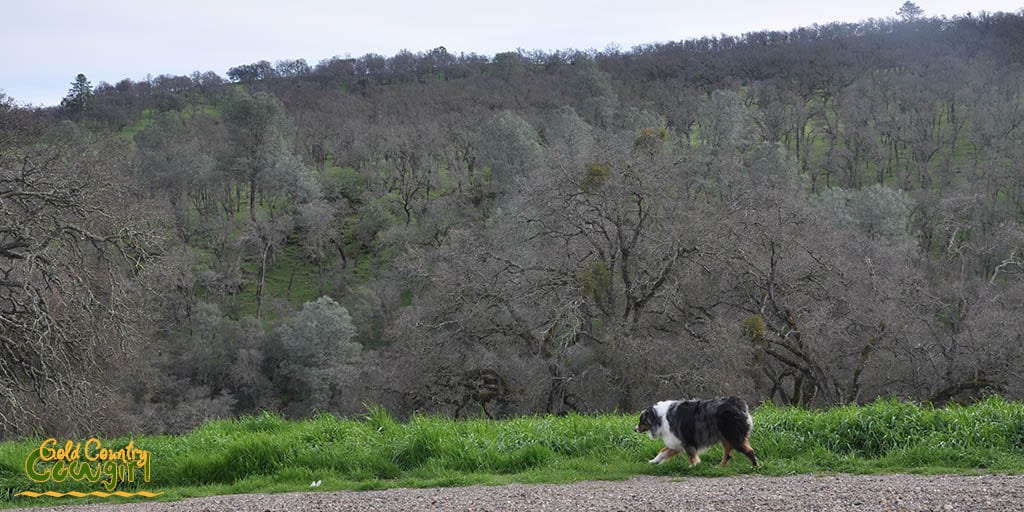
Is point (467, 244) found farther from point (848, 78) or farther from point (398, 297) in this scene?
point (848, 78)

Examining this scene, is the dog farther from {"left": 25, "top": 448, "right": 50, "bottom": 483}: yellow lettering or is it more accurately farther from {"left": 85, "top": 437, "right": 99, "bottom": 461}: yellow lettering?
{"left": 25, "top": 448, "right": 50, "bottom": 483}: yellow lettering

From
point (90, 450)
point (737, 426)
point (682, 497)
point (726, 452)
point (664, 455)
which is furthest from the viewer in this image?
point (90, 450)

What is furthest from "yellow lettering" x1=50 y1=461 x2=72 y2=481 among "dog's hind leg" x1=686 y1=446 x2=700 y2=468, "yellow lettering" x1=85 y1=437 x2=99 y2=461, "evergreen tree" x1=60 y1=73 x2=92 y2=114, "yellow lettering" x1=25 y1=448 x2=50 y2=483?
"evergreen tree" x1=60 y1=73 x2=92 y2=114

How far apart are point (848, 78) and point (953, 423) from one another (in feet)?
320

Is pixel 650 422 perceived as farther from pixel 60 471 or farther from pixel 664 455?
pixel 60 471

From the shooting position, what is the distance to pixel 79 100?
84812 mm

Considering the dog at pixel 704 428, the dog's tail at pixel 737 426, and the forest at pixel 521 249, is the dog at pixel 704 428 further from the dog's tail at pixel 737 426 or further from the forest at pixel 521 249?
the forest at pixel 521 249

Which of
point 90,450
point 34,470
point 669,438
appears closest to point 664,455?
point 669,438

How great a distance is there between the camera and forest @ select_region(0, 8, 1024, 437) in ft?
58.2

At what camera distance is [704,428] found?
276 inches

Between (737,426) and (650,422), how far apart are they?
90cm

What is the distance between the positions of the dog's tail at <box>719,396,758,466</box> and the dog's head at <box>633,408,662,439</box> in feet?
A: 2.13

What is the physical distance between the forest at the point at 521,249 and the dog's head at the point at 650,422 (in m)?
5.45

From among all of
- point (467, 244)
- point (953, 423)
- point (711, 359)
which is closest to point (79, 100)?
point (467, 244)
